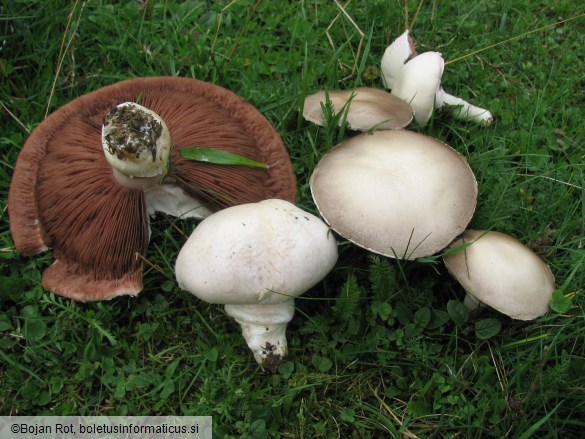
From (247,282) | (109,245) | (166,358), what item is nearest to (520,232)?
(247,282)

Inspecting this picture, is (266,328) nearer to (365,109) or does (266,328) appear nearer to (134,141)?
(134,141)

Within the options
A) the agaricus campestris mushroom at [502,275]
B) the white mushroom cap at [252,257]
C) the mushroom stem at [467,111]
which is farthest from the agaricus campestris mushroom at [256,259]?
the mushroom stem at [467,111]

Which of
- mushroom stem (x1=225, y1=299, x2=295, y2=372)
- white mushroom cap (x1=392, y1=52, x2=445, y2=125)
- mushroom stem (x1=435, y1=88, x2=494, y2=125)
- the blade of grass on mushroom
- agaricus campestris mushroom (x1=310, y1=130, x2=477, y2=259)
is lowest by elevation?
mushroom stem (x1=225, y1=299, x2=295, y2=372)

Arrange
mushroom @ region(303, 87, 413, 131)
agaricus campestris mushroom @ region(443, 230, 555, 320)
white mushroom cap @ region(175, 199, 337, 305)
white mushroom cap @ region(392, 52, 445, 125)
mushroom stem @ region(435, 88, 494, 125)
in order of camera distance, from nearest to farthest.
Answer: white mushroom cap @ region(175, 199, 337, 305), agaricus campestris mushroom @ region(443, 230, 555, 320), mushroom @ region(303, 87, 413, 131), white mushroom cap @ region(392, 52, 445, 125), mushroom stem @ region(435, 88, 494, 125)

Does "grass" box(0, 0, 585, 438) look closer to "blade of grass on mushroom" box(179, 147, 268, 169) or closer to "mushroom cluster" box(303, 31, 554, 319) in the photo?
"mushroom cluster" box(303, 31, 554, 319)

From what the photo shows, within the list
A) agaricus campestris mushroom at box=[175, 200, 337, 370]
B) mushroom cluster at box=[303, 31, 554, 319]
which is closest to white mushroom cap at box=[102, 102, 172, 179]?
agaricus campestris mushroom at box=[175, 200, 337, 370]

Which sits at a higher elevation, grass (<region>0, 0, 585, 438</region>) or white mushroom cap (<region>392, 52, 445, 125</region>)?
white mushroom cap (<region>392, 52, 445, 125</region>)

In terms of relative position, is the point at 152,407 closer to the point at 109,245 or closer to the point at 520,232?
the point at 109,245
